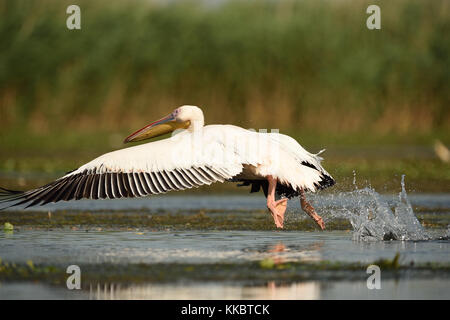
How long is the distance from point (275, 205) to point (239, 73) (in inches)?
415

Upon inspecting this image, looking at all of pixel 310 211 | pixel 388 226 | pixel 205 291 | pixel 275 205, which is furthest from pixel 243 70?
pixel 205 291

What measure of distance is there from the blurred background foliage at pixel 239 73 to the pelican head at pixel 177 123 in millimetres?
9062

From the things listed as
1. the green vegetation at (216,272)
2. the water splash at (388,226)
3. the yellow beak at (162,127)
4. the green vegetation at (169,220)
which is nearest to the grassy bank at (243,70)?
the green vegetation at (169,220)

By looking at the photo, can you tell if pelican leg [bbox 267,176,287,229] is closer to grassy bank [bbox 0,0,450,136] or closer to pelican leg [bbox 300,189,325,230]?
pelican leg [bbox 300,189,325,230]

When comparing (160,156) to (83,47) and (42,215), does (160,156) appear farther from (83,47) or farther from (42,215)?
(83,47)

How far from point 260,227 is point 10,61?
11212 millimetres

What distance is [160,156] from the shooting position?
7367 millimetres

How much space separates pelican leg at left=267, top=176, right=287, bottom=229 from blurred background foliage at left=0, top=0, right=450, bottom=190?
9731mm

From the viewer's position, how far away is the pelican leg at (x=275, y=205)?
25.5ft

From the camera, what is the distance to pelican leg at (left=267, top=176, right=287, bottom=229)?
7.77m

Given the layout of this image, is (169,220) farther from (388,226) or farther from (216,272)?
(216,272)

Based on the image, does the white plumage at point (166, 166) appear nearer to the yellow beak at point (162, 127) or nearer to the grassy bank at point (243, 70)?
the yellow beak at point (162, 127)

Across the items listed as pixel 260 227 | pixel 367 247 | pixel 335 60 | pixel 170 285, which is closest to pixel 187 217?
pixel 260 227

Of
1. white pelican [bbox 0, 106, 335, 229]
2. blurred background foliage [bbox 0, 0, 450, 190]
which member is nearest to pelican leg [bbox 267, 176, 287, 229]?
white pelican [bbox 0, 106, 335, 229]
